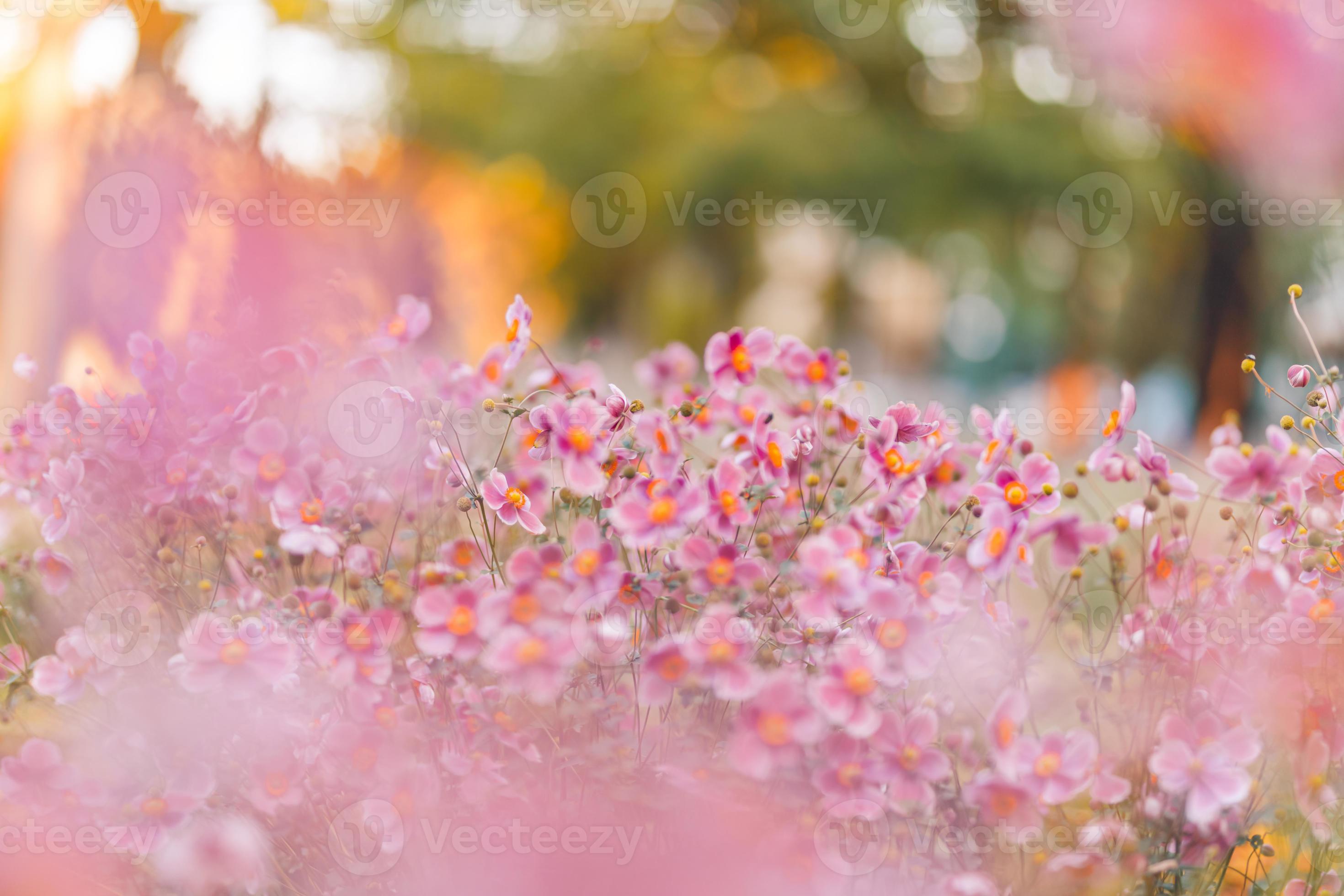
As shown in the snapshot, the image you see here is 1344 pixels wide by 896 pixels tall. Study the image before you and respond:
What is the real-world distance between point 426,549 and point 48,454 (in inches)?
20.6

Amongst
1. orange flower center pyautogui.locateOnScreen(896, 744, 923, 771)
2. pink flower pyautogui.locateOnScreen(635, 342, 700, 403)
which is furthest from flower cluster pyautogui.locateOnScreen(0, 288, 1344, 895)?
pink flower pyautogui.locateOnScreen(635, 342, 700, 403)

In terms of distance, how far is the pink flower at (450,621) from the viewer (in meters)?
0.96

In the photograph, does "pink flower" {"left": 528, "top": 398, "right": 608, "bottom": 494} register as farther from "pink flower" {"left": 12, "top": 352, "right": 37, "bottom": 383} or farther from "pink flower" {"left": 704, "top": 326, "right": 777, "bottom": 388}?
"pink flower" {"left": 12, "top": 352, "right": 37, "bottom": 383}

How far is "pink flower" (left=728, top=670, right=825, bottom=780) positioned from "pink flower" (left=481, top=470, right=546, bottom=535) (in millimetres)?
328

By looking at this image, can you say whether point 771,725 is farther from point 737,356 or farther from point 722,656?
point 737,356

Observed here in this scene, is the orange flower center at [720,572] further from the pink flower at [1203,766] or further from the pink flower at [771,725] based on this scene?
the pink flower at [1203,766]

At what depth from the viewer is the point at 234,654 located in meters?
0.95

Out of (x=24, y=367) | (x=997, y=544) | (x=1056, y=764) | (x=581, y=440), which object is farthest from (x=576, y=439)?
(x=24, y=367)

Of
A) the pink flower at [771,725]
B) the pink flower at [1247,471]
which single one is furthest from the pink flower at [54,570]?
the pink flower at [1247,471]

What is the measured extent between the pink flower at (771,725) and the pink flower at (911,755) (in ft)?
0.36

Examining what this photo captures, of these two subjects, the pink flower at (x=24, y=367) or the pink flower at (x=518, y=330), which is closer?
the pink flower at (x=518, y=330)

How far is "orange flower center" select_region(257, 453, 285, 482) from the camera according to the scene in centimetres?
115

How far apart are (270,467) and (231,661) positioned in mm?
271

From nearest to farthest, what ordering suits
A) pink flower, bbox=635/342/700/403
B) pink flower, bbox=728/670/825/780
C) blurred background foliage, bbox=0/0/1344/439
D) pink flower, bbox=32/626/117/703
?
pink flower, bbox=728/670/825/780
pink flower, bbox=32/626/117/703
pink flower, bbox=635/342/700/403
blurred background foliage, bbox=0/0/1344/439
